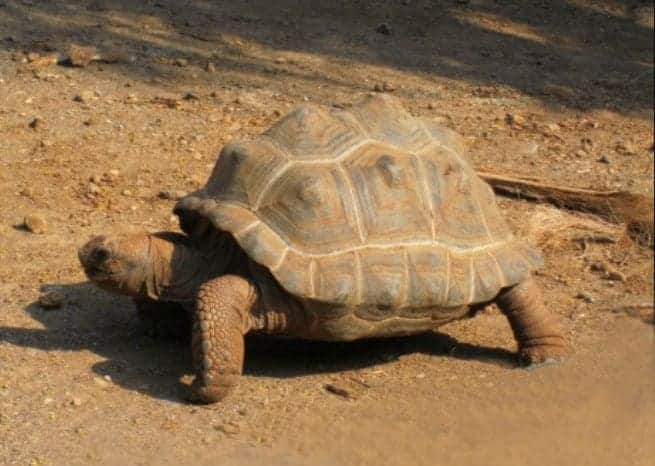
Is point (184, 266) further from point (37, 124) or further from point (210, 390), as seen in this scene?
point (37, 124)

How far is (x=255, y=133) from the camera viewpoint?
9.38m

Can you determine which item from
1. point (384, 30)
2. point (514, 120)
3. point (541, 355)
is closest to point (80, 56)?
point (384, 30)

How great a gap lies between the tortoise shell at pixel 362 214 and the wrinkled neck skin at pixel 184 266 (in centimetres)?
21

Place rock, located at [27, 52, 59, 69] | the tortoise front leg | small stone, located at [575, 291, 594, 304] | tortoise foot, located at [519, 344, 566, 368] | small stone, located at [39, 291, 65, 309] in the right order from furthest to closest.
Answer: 1. rock, located at [27, 52, 59, 69]
2. small stone, located at [575, 291, 594, 304]
3. small stone, located at [39, 291, 65, 309]
4. tortoise foot, located at [519, 344, 566, 368]
5. the tortoise front leg

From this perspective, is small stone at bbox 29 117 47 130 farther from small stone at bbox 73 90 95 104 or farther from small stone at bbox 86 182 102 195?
small stone at bbox 86 182 102 195

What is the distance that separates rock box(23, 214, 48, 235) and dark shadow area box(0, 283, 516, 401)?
2.82 feet

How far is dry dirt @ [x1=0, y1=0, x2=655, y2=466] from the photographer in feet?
18.4

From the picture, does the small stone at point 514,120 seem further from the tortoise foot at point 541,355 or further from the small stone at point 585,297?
the tortoise foot at point 541,355

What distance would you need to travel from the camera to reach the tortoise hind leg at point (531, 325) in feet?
21.0

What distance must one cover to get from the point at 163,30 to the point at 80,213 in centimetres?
406

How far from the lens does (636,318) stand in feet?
16.9

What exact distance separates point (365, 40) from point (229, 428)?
281 inches

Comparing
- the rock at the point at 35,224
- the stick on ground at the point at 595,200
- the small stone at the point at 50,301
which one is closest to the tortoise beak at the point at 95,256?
the small stone at the point at 50,301

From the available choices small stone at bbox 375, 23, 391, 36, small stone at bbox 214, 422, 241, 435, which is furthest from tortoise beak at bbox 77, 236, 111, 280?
small stone at bbox 375, 23, 391, 36
